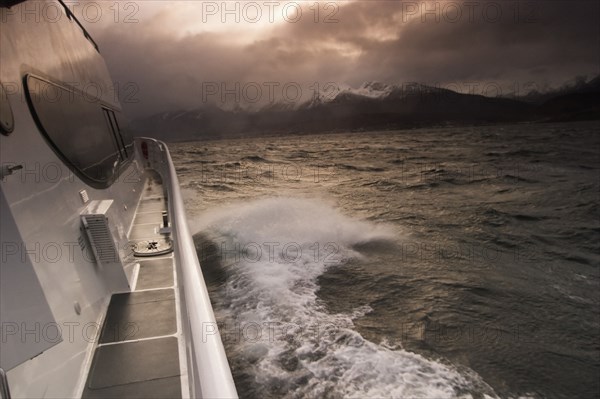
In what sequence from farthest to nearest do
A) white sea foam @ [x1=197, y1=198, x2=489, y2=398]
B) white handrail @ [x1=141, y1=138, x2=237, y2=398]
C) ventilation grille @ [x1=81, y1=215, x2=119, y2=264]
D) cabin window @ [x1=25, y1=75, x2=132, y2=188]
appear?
1. white sea foam @ [x1=197, y1=198, x2=489, y2=398]
2. ventilation grille @ [x1=81, y1=215, x2=119, y2=264]
3. cabin window @ [x1=25, y1=75, x2=132, y2=188]
4. white handrail @ [x1=141, y1=138, x2=237, y2=398]

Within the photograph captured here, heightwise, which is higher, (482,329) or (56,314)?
(56,314)

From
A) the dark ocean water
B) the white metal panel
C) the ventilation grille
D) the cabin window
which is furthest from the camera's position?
the dark ocean water

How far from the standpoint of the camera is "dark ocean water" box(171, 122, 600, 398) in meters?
4.85

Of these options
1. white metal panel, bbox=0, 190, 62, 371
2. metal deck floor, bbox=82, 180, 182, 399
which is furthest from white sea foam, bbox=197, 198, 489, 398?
white metal panel, bbox=0, 190, 62, 371

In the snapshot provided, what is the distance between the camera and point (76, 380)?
2.44 metres

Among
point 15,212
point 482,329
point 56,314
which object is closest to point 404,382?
point 482,329

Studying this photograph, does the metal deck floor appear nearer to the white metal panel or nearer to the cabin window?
the white metal panel

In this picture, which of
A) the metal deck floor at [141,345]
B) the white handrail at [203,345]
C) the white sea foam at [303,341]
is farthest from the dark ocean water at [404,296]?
the white handrail at [203,345]

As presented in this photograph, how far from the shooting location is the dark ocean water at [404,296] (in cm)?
485

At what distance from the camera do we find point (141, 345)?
286 cm

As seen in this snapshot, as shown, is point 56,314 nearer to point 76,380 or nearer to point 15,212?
point 76,380

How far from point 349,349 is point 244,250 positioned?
16.3ft

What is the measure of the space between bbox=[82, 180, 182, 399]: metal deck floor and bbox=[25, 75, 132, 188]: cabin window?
4.08 ft

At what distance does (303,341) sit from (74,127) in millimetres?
3989
